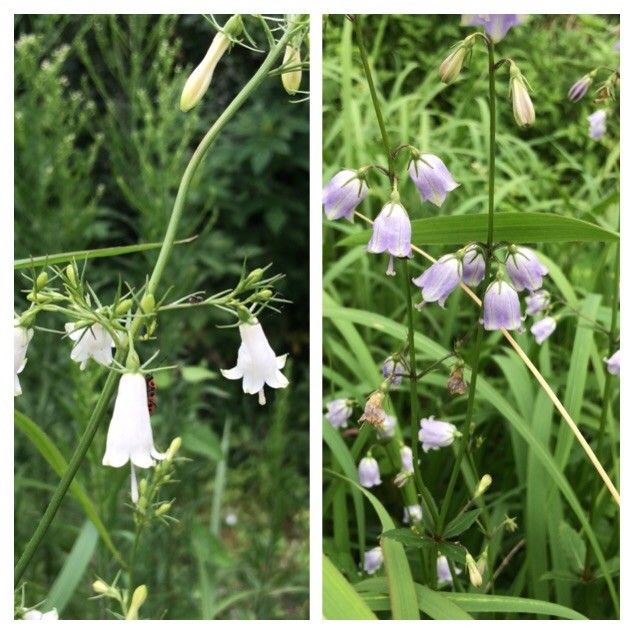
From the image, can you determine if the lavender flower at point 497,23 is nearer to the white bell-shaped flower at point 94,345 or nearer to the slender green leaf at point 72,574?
the white bell-shaped flower at point 94,345

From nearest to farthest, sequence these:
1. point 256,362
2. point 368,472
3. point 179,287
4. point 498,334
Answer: point 256,362 < point 368,472 < point 498,334 < point 179,287

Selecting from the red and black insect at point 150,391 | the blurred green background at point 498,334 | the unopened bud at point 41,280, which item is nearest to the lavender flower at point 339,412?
the blurred green background at point 498,334

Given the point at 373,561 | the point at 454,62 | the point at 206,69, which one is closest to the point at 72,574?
the point at 373,561

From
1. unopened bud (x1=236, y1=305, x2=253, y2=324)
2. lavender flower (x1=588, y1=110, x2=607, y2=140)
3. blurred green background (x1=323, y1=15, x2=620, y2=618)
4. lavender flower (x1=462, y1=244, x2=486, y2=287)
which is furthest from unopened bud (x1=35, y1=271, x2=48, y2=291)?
lavender flower (x1=588, y1=110, x2=607, y2=140)

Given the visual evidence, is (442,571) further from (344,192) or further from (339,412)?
(344,192)
